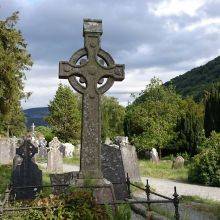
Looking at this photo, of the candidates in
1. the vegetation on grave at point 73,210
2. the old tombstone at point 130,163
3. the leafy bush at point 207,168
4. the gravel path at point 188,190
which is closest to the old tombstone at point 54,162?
the gravel path at point 188,190

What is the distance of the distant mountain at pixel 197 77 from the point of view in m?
103

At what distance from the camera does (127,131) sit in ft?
162

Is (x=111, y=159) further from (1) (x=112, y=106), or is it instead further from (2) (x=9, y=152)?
(1) (x=112, y=106)

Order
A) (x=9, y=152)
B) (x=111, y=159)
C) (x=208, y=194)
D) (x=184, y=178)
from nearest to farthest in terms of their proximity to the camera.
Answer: (x=111, y=159), (x=208, y=194), (x=184, y=178), (x=9, y=152)

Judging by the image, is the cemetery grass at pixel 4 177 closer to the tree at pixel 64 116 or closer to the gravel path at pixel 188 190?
the gravel path at pixel 188 190

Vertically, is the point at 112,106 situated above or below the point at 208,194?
above

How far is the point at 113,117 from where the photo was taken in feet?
246

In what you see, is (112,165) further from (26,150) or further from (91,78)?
(91,78)

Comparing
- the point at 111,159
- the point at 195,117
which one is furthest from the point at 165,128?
the point at 111,159

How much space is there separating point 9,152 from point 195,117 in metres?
18.9

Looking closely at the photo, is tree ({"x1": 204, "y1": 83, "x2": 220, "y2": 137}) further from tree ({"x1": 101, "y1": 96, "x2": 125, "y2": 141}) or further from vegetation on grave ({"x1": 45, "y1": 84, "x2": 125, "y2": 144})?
tree ({"x1": 101, "y1": 96, "x2": 125, "y2": 141})

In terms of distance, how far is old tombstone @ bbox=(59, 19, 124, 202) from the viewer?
973 cm

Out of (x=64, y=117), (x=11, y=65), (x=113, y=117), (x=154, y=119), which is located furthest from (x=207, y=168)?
(x=113, y=117)

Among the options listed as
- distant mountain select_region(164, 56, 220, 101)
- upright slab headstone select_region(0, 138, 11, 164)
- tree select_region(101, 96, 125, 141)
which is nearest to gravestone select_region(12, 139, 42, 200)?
upright slab headstone select_region(0, 138, 11, 164)
